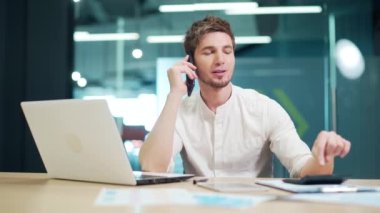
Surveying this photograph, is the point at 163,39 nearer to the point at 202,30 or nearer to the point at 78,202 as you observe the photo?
the point at 202,30


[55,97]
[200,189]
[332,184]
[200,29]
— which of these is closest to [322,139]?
[332,184]

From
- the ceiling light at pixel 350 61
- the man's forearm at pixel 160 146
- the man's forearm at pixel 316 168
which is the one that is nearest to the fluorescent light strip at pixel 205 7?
the ceiling light at pixel 350 61

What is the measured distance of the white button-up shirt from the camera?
5.92 feet

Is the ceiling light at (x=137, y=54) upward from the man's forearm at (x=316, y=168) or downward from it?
upward

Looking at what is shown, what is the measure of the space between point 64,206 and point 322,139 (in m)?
0.69

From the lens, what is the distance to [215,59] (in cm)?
190

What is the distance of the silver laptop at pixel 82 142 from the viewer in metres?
1.11

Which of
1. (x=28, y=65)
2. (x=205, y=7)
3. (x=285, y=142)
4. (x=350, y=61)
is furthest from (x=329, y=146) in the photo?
(x=205, y=7)

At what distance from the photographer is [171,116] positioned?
1.69 metres

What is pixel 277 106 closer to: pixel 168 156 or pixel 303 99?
pixel 168 156

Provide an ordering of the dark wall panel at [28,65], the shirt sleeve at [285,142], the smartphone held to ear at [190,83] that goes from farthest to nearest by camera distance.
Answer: the dark wall panel at [28,65], the smartphone held to ear at [190,83], the shirt sleeve at [285,142]

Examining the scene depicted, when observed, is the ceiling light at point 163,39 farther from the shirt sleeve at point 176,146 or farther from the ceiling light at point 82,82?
the shirt sleeve at point 176,146

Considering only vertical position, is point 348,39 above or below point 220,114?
above

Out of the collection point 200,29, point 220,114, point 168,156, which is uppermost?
point 200,29
